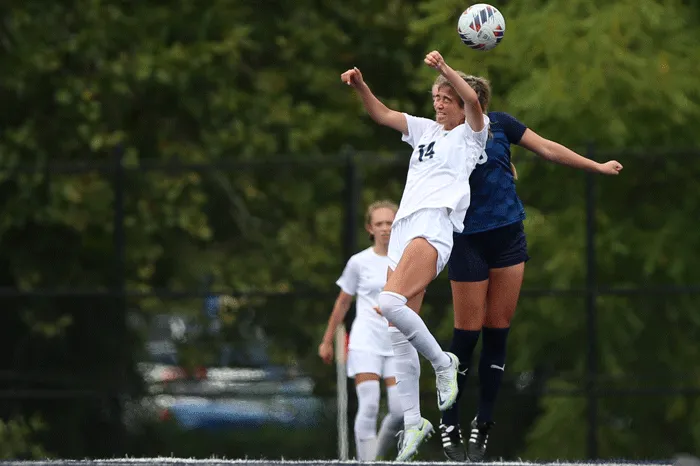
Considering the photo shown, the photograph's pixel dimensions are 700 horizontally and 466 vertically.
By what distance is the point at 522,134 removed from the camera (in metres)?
7.43

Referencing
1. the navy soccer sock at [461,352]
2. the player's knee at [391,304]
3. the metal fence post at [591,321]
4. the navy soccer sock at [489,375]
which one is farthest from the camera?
the metal fence post at [591,321]

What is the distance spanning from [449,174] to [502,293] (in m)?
0.69

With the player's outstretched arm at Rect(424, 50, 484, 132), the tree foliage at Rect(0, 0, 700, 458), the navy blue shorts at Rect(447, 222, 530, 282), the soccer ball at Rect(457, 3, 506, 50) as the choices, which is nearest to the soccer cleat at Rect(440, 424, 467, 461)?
the navy blue shorts at Rect(447, 222, 530, 282)

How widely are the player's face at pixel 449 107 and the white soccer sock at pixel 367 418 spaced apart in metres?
2.82

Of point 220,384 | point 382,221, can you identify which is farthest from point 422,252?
point 220,384

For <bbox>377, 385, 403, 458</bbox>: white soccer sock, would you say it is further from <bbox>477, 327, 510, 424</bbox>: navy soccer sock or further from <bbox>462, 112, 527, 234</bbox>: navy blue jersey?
<bbox>462, 112, 527, 234</bbox>: navy blue jersey

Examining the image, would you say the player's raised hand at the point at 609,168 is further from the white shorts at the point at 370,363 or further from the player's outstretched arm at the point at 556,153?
the white shorts at the point at 370,363

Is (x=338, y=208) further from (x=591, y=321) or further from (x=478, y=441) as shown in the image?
(x=478, y=441)

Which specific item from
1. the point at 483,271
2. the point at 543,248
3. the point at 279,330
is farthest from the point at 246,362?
the point at 483,271

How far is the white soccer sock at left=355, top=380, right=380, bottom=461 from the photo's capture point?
966cm

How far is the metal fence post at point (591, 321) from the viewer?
11.2 metres

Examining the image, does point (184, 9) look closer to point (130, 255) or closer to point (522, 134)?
point (130, 255)

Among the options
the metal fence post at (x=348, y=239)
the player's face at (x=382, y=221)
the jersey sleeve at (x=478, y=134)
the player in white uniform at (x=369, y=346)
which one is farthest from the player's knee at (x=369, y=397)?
the jersey sleeve at (x=478, y=134)

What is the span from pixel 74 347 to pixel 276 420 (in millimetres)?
1694
